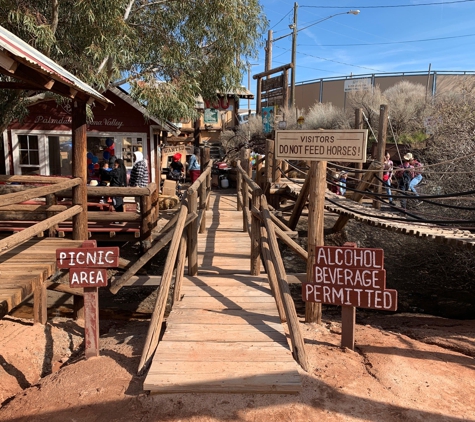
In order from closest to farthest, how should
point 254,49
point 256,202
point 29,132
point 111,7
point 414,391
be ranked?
1. point 414,391
2. point 256,202
3. point 111,7
4. point 254,49
5. point 29,132

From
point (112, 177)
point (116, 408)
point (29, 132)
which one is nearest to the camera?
point (116, 408)

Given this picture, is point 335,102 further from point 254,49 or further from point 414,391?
point 414,391

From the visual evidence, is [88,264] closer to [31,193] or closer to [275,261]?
[31,193]

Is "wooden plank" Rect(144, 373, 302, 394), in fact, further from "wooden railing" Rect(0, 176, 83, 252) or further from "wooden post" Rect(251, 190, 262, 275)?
"wooden post" Rect(251, 190, 262, 275)

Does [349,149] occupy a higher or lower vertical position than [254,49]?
lower

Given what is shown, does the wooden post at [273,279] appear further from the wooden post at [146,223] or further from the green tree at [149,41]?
the green tree at [149,41]

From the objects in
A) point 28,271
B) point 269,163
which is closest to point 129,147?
point 269,163

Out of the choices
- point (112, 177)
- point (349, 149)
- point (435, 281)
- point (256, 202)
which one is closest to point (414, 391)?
point (349, 149)

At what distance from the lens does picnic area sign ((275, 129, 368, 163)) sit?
416cm

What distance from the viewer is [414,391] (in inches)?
129

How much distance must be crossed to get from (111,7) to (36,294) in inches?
250

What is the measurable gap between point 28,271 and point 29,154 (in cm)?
1006

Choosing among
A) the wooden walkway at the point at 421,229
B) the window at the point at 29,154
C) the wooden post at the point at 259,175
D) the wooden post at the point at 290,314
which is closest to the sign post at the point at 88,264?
the wooden post at the point at 290,314

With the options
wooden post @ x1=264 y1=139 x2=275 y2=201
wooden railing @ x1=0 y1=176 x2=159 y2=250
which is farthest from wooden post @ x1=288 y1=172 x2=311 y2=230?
wooden railing @ x1=0 y1=176 x2=159 y2=250
